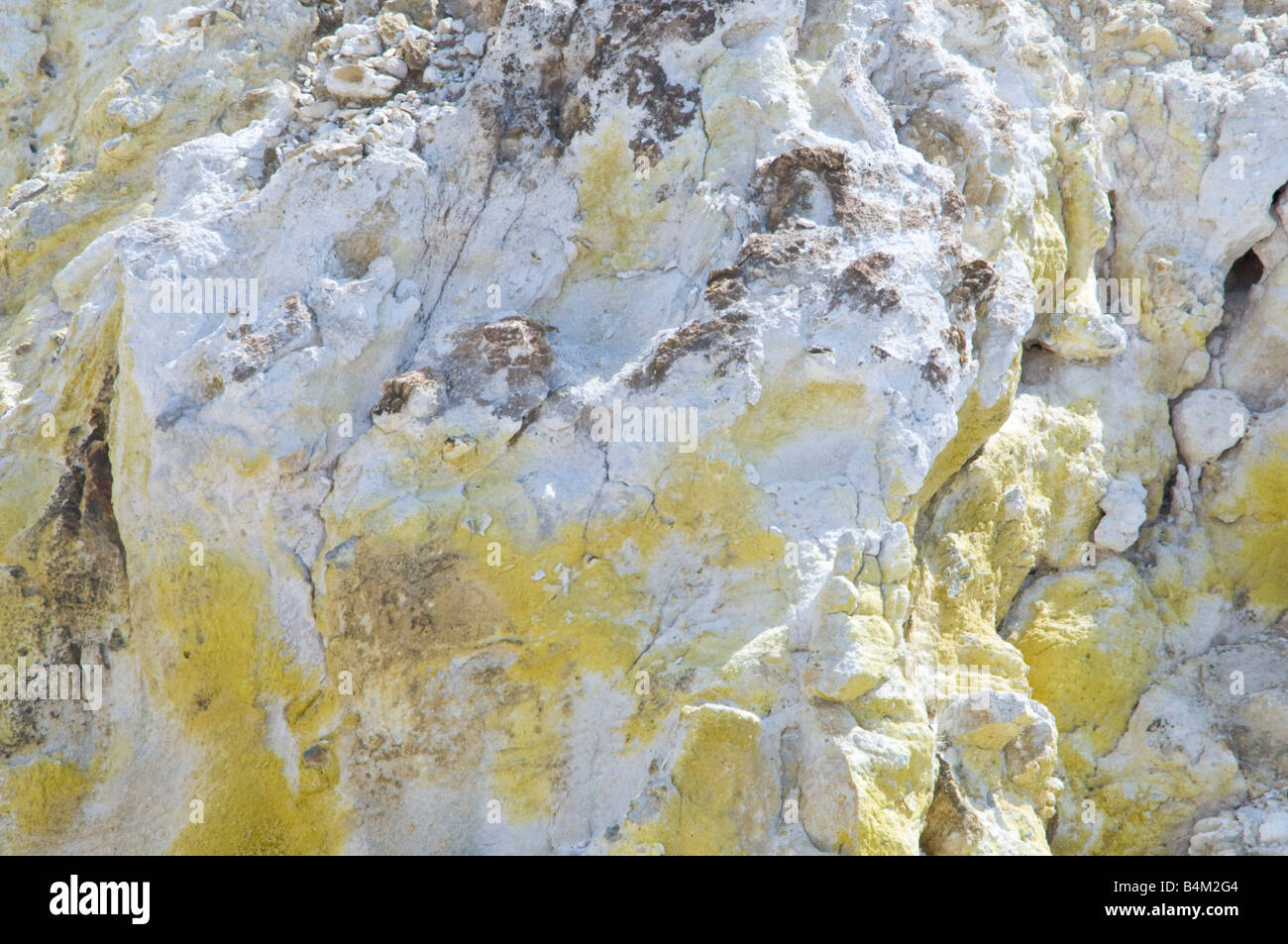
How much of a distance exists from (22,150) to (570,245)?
14.3 ft

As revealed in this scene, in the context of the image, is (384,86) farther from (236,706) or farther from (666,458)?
(236,706)

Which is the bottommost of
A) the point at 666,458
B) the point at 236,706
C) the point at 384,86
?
the point at 236,706

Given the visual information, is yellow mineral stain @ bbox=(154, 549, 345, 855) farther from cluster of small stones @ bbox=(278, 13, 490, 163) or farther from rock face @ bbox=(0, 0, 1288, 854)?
cluster of small stones @ bbox=(278, 13, 490, 163)

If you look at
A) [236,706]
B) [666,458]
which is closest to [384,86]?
[666,458]

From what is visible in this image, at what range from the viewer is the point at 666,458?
14.6 feet

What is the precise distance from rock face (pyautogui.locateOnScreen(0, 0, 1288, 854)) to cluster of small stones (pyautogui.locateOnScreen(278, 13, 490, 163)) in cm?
3

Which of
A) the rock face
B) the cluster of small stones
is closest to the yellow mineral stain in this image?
the rock face

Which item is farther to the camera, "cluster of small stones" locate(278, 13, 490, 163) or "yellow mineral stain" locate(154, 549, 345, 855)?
"cluster of small stones" locate(278, 13, 490, 163)

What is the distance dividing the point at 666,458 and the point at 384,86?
2.48 metres

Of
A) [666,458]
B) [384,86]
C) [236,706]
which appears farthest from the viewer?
[384,86]

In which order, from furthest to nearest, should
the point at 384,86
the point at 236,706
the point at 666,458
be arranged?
the point at 384,86 → the point at 236,706 → the point at 666,458

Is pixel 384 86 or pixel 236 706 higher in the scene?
pixel 384 86

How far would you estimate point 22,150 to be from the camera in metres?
7.18

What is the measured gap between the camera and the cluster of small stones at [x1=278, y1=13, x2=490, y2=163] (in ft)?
17.2
